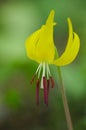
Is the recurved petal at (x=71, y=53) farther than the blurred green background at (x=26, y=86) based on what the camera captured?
No

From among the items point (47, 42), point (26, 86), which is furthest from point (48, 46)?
point (26, 86)

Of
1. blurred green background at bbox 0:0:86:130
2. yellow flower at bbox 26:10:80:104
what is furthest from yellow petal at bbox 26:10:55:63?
blurred green background at bbox 0:0:86:130

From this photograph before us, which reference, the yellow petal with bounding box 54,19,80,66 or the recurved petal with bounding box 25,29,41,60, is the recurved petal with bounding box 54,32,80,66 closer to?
the yellow petal with bounding box 54,19,80,66

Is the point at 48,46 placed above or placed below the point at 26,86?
below

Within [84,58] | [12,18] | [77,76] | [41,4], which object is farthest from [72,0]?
[77,76]

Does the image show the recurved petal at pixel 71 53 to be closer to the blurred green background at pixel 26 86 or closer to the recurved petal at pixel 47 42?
the recurved petal at pixel 47 42

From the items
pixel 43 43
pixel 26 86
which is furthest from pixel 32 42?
pixel 26 86

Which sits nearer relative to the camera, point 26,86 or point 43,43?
point 43,43

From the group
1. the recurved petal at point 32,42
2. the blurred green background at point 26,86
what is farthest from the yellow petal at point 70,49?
the blurred green background at point 26,86

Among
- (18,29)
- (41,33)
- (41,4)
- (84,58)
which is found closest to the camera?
(41,33)

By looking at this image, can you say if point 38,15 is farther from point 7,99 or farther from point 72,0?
point 7,99

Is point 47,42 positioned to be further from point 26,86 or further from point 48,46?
point 26,86
